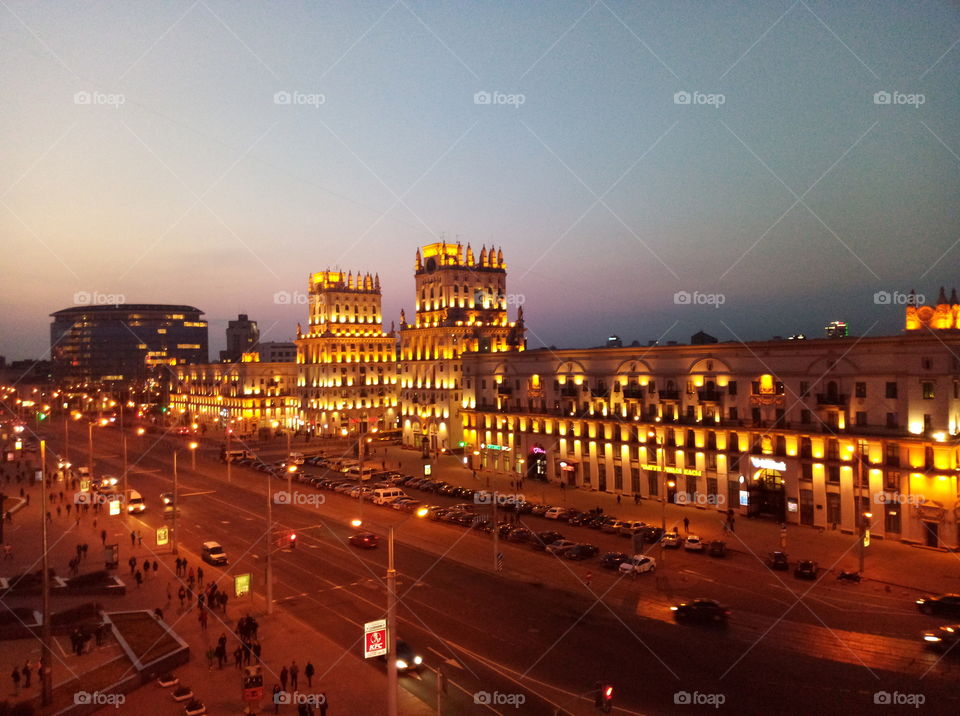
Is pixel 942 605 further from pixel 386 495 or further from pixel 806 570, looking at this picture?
pixel 386 495

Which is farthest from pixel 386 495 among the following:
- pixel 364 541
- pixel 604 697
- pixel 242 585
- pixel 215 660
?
pixel 604 697

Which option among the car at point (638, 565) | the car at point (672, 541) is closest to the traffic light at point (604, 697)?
the car at point (638, 565)

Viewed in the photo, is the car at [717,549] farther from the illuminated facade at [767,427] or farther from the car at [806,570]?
the illuminated facade at [767,427]

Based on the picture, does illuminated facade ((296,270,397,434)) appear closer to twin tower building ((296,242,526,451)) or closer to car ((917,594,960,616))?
twin tower building ((296,242,526,451))

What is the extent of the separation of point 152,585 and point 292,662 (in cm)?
1481

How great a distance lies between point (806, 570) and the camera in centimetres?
3366

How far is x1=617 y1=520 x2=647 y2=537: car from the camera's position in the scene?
4275 centimetres

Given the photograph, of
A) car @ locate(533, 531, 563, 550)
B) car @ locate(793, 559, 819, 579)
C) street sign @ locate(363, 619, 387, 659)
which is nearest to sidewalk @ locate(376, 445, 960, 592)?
car @ locate(793, 559, 819, 579)

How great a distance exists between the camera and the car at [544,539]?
135 feet

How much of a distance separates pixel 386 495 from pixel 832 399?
1256 inches

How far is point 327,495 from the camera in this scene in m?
59.7

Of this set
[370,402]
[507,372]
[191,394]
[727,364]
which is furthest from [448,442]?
[191,394]

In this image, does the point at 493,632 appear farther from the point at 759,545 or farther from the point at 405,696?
the point at 759,545

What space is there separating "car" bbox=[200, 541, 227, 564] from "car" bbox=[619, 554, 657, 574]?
70.2 ft
